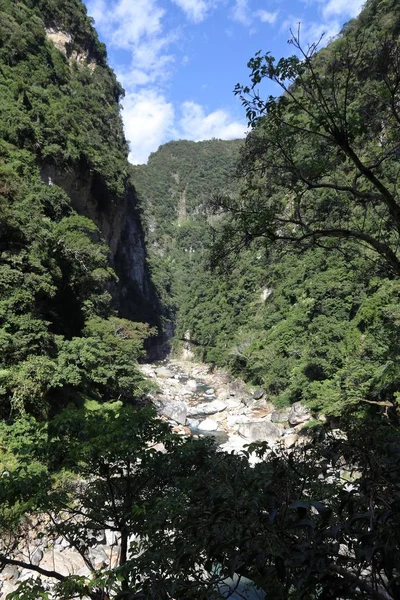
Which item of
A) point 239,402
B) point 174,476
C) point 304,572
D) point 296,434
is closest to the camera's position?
point 304,572

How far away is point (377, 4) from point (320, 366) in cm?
3526

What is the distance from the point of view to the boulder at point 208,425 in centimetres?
2028

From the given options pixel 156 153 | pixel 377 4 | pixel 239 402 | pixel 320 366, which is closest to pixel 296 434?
pixel 320 366

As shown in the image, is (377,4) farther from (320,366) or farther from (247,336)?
(320,366)

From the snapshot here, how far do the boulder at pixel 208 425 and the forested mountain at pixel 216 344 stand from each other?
7.03 feet


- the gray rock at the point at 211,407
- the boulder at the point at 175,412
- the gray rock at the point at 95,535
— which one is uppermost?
the gray rock at the point at 95,535

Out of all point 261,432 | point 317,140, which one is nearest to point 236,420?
point 261,432

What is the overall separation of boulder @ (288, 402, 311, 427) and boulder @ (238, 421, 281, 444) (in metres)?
0.98

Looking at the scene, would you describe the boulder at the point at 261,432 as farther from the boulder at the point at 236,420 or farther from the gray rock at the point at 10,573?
the gray rock at the point at 10,573

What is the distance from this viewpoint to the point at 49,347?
12.3m

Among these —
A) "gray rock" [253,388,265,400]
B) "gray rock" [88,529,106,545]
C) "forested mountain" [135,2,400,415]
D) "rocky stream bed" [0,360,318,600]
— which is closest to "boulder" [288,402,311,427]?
"rocky stream bed" [0,360,318,600]

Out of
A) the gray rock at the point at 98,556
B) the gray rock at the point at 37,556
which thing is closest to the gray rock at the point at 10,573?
the gray rock at the point at 37,556

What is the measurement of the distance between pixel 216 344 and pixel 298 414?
74.1ft

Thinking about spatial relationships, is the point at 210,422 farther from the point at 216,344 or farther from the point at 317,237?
the point at 216,344
